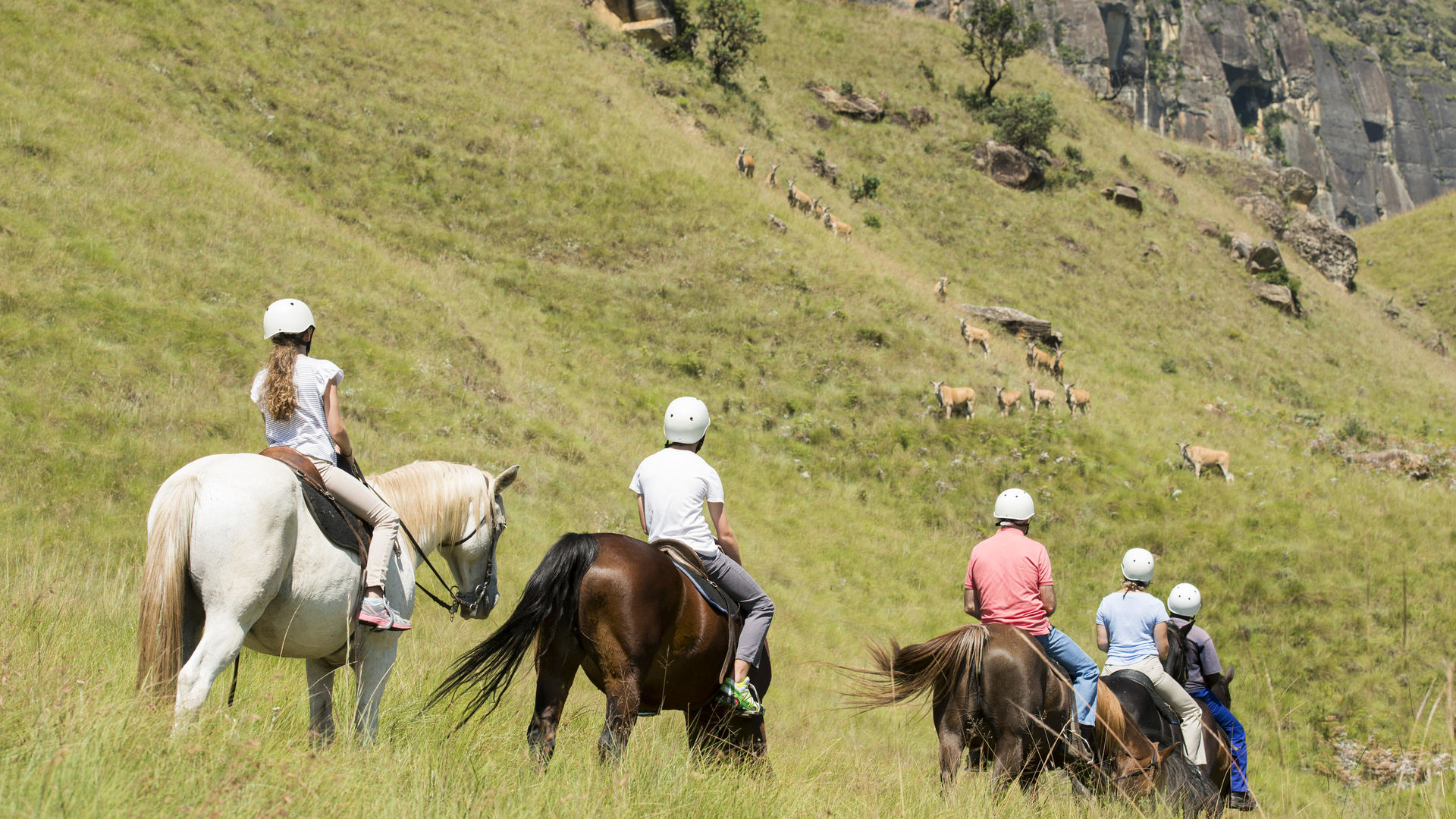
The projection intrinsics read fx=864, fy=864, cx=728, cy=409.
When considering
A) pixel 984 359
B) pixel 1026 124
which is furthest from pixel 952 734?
pixel 1026 124

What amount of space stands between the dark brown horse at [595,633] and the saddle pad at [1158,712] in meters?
4.56

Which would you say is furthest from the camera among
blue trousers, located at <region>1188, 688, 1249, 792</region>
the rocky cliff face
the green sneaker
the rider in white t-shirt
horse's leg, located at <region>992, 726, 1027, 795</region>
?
the rocky cliff face

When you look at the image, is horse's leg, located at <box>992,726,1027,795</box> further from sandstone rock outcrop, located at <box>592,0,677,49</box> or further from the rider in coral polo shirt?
sandstone rock outcrop, located at <box>592,0,677,49</box>

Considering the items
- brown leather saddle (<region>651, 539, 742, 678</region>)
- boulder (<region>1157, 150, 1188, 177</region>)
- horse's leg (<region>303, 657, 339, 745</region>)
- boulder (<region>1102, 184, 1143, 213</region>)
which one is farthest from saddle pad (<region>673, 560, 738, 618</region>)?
boulder (<region>1157, 150, 1188, 177</region>)

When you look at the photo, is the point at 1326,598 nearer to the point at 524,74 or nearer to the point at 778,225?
the point at 778,225

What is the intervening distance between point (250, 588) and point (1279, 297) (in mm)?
50100

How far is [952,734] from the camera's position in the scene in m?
6.69

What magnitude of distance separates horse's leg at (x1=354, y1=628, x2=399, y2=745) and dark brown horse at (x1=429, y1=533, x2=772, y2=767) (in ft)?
1.34

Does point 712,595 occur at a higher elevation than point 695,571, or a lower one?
lower

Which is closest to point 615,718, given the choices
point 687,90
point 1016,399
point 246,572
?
point 246,572

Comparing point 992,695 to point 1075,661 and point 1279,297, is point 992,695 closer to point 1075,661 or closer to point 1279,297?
point 1075,661

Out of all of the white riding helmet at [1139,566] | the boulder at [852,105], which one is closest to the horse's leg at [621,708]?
the white riding helmet at [1139,566]

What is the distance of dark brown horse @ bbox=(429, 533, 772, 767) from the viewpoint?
5.11 meters

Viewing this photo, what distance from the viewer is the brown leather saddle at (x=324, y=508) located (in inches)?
198
